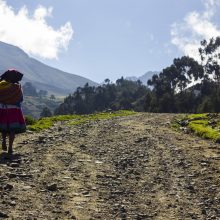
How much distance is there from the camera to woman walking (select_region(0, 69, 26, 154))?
16938 millimetres

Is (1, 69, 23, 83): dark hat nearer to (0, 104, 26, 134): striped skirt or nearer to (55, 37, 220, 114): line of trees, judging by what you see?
(0, 104, 26, 134): striped skirt

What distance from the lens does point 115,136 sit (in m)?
25.3

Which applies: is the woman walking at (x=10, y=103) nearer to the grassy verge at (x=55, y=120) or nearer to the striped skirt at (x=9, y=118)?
the striped skirt at (x=9, y=118)

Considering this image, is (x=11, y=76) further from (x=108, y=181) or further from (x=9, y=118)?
(x=108, y=181)

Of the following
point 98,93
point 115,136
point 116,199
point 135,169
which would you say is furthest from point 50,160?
point 98,93

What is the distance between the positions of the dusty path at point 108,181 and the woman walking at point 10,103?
1000mm

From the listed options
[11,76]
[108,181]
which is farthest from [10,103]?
[108,181]

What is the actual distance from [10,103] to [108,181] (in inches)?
223

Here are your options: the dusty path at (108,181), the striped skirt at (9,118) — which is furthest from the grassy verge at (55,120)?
the striped skirt at (9,118)

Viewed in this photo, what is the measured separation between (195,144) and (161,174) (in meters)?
8.96

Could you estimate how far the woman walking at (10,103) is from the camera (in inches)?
667

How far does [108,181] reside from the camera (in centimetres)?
1330

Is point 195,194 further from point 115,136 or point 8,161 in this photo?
point 115,136

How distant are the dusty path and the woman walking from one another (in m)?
1.00
